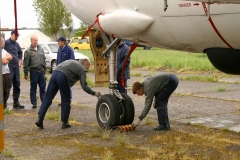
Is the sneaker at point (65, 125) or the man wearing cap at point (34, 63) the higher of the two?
the man wearing cap at point (34, 63)

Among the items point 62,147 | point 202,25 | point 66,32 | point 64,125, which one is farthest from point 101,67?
point 66,32

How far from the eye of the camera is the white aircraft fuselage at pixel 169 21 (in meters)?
6.84

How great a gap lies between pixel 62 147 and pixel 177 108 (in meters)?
4.89

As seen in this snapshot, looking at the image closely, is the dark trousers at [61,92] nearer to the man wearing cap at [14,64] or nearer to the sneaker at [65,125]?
the sneaker at [65,125]

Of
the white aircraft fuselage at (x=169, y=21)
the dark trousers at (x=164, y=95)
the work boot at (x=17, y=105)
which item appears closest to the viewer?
the white aircraft fuselage at (x=169, y=21)

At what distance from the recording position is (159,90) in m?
9.59

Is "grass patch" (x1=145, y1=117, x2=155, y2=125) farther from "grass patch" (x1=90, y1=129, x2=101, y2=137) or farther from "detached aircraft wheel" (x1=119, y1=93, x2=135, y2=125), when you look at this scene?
"grass patch" (x1=90, y1=129, x2=101, y2=137)

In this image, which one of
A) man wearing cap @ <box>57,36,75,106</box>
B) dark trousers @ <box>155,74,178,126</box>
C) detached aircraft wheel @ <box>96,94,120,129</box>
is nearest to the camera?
detached aircraft wheel @ <box>96,94,120,129</box>

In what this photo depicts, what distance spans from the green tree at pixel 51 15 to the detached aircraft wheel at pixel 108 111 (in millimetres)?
61140

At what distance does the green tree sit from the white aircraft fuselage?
62.0 meters

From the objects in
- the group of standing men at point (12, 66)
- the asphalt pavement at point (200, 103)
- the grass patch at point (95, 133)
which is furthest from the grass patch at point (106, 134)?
the group of standing men at point (12, 66)

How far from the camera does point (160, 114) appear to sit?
9.73 m

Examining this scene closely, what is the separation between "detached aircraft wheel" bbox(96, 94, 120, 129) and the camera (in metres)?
9.49

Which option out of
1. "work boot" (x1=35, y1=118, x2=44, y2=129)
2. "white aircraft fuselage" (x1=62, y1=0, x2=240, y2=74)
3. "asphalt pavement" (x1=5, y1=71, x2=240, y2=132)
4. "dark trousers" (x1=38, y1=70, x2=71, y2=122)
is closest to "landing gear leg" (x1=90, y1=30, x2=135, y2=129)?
"dark trousers" (x1=38, y1=70, x2=71, y2=122)
